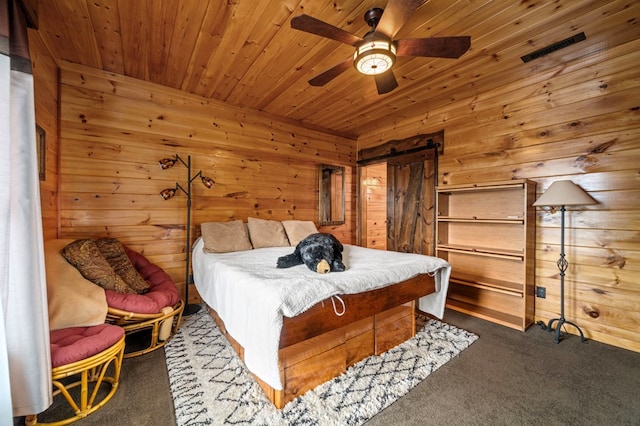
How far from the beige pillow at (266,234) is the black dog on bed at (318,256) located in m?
1.11

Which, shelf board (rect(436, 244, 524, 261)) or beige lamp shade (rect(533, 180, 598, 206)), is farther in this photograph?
shelf board (rect(436, 244, 524, 261))

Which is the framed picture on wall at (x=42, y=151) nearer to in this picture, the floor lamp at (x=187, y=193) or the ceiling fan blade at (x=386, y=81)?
the floor lamp at (x=187, y=193)

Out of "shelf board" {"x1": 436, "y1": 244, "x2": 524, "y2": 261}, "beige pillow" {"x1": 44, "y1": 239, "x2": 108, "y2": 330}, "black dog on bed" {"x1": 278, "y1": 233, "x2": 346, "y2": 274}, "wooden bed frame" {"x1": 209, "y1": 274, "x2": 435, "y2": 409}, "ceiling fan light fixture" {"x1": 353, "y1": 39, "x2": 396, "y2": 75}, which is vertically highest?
"ceiling fan light fixture" {"x1": 353, "y1": 39, "x2": 396, "y2": 75}

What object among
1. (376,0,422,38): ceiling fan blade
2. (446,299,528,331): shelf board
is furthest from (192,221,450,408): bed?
(376,0,422,38): ceiling fan blade

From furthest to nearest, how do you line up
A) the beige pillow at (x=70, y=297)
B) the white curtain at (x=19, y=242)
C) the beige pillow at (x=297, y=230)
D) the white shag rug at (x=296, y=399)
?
the beige pillow at (x=297, y=230) < the beige pillow at (x=70, y=297) < the white shag rug at (x=296, y=399) < the white curtain at (x=19, y=242)

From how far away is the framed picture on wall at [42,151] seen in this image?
202cm

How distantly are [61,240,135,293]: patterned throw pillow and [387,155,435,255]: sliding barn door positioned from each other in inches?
129

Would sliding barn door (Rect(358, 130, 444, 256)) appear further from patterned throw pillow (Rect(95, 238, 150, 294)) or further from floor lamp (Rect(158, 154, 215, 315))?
patterned throw pillow (Rect(95, 238, 150, 294))

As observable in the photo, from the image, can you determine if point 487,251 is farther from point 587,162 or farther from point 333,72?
point 333,72

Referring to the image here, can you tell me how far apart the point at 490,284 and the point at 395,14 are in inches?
106

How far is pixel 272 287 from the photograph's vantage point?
1467 mm

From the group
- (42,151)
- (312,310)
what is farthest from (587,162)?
(42,151)

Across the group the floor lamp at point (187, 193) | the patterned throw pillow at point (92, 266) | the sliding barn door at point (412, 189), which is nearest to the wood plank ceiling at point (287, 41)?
the sliding barn door at point (412, 189)

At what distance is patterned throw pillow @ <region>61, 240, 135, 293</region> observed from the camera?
1.89 metres
